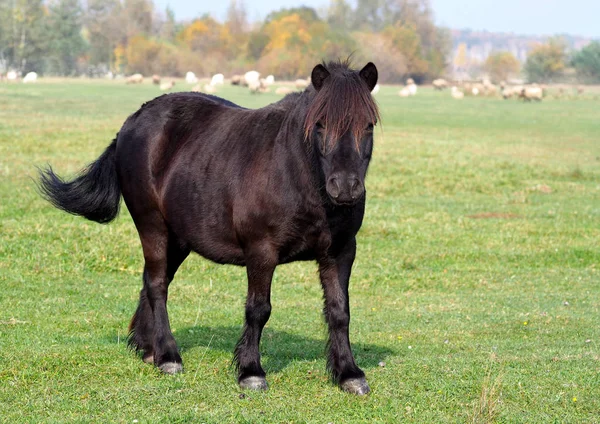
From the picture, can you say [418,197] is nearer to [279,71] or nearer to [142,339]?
[142,339]

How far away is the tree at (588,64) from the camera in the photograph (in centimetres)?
11400

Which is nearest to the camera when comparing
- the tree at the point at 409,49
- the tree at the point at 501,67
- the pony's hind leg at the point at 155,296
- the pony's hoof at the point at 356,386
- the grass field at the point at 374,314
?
the grass field at the point at 374,314

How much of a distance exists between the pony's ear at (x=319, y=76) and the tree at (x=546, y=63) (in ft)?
406

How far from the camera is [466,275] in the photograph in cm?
1223

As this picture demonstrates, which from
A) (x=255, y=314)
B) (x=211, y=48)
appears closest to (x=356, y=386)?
(x=255, y=314)

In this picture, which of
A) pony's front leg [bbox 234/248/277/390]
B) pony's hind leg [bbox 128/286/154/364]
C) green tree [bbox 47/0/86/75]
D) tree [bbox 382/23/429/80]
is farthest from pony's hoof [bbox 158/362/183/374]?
tree [bbox 382/23/429/80]

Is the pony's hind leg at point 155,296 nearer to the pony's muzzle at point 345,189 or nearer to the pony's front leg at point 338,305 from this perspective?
the pony's front leg at point 338,305

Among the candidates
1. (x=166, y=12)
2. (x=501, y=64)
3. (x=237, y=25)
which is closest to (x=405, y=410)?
(x=237, y=25)

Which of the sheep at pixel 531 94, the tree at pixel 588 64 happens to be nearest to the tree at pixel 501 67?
the tree at pixel 588 64

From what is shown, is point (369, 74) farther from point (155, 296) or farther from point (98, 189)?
point (98, 189)

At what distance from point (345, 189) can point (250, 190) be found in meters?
1.06

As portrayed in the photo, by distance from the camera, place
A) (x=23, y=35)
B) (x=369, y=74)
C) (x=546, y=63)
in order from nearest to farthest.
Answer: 1. (x=369, y=74)
2. (x=23, y=35)
3. (x=546, y=63)

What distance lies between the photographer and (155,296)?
7.26 meters

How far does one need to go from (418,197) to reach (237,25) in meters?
124
